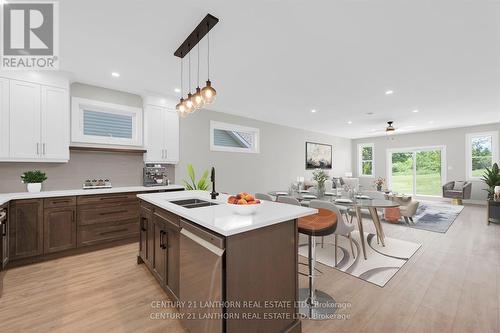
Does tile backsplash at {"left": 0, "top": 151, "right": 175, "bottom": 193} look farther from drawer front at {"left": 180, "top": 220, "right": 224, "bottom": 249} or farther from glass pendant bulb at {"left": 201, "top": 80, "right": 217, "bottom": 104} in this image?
drawer front at {"left": 180, "top": 220, "right": 224, "bottom": 249}

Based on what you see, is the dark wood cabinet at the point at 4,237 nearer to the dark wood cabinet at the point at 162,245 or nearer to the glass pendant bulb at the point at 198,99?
the dark wood cabinet at the point at 162,245

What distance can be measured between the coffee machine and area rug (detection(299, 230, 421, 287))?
9.71ft

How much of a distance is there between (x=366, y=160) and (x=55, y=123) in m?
10.9

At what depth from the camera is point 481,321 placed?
176 centimetres

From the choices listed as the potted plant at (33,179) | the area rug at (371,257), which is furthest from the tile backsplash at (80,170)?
the area rug at (371,257)

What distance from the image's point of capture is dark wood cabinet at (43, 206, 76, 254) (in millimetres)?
2855

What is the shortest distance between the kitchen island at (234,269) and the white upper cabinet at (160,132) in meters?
2.55

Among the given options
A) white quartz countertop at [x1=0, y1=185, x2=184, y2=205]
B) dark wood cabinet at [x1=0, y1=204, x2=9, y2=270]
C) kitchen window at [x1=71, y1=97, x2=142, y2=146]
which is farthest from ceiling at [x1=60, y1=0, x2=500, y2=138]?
dark wood cabinet at [x1=0, y1=204, x2=9, y2=270]

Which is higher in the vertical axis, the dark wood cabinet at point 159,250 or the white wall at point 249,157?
the white wall at point 249,157

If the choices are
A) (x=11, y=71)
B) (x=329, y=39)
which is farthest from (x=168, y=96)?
(x=329, y=39)

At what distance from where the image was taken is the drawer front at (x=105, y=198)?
3.10 metres

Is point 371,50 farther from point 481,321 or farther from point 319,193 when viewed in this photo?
point 481,321

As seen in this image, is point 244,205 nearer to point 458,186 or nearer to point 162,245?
point 162,245

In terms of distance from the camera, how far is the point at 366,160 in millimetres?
9883
